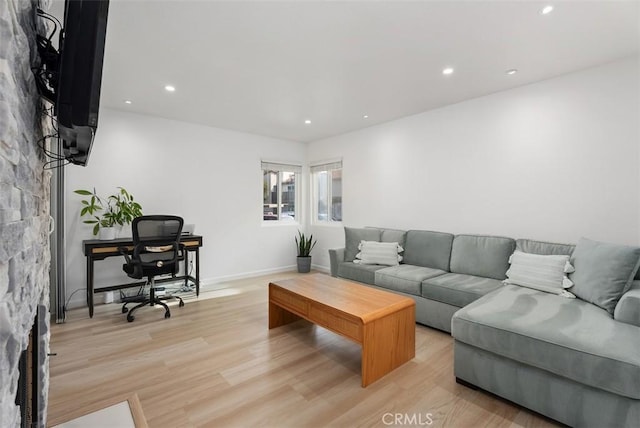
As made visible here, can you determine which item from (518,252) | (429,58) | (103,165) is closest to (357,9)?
(429,58)

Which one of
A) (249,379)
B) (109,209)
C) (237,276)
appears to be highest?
(109,209)

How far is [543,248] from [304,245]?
12.2 ft

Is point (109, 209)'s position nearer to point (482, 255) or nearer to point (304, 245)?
point (304, 245)

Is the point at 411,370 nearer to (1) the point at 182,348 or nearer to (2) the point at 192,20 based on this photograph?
(1) the point at 182,348

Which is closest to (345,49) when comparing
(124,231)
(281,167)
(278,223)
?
(281,167)

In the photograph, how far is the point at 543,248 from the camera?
8.93ft

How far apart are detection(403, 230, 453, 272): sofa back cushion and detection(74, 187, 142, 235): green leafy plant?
11.8 feet

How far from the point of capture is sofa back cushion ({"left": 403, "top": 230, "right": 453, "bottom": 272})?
3.48 metres

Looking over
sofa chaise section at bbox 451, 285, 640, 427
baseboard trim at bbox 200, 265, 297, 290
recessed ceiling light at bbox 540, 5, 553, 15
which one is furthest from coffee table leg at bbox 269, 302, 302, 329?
recessed ceiling light at bbox 540, 5, 553, 15

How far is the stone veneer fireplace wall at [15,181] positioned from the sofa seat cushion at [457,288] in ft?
9.44

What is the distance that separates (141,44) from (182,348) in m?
2.55

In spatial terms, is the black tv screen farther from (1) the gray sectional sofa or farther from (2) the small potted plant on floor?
(2) the small potted plant on floor

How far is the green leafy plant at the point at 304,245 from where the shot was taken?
5531 mm

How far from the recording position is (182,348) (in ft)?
8.33
